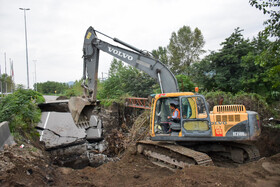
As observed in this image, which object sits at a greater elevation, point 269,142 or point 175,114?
point 175,114

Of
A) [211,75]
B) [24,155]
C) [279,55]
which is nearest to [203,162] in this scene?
[279,55]

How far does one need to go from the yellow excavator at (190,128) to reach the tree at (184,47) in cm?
2132

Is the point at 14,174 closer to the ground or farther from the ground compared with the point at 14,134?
closer to the ground

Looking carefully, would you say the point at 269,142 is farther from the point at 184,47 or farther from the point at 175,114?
the point at 184,47

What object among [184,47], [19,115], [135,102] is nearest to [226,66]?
[135,102]

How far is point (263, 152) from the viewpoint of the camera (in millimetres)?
7699

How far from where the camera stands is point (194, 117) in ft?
18.7

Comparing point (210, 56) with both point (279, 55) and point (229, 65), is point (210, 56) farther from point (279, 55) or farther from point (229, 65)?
point (279, 55)

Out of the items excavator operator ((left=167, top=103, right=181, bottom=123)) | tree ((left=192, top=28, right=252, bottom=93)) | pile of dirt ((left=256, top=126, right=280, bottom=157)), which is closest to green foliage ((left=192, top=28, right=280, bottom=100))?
tree ((left=192, top=28, right=252, bottom=93))

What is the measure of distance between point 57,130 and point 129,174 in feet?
15.4

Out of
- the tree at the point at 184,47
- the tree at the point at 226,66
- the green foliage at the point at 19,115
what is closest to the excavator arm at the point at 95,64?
the green foliage at the point at 19,115

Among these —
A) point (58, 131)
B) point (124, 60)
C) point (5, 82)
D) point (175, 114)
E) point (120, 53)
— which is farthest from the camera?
point (5, 82)

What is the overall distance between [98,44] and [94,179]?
194 inches

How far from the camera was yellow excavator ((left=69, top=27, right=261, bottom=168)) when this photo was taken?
5477 millimetres
